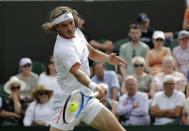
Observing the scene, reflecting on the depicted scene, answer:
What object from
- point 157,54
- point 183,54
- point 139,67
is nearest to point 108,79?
point 139,67

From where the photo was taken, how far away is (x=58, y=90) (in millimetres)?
5414

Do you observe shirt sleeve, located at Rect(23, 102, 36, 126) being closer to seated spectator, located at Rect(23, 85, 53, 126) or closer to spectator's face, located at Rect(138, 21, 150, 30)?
seated spectator, located at Rect(23, 85, 53, 126)

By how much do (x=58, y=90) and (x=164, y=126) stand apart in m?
2.74

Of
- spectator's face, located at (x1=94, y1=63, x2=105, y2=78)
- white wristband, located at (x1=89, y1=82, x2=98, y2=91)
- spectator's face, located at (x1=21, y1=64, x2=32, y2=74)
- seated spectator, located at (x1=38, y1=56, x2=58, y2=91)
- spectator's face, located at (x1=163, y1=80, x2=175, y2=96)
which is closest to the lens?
white wristband, located at (x1=89, y1=82, x2=98, y2=91)

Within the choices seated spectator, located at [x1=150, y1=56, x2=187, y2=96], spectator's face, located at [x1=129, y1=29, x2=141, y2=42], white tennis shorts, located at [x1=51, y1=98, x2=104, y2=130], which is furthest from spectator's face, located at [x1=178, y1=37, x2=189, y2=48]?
white tennis shorts, located at [x1=51, y1=98, x2=104, y2=130]

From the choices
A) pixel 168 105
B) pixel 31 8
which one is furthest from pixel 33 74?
pixel 168 105

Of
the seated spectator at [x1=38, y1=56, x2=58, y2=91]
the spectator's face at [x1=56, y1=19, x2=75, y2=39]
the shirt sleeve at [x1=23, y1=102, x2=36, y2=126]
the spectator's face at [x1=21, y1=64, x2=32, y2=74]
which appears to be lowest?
the shirt sleeve at [x1=23, y1=102, x2=36, y2=126]

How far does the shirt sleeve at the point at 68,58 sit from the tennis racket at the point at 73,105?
0.29 m

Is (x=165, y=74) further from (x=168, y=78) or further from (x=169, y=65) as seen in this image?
(x=168, y=78)

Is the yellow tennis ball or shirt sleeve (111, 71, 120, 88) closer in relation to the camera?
the yellow tennis ball

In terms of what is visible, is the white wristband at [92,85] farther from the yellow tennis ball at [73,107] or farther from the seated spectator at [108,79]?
the seated spectator at [108,79]

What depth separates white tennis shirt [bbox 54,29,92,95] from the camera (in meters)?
5.09

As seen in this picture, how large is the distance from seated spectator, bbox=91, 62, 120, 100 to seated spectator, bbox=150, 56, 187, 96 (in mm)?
628

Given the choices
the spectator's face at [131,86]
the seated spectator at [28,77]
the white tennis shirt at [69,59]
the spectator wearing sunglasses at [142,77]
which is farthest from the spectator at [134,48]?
the white tennis shirt at [69,59]
